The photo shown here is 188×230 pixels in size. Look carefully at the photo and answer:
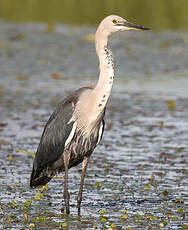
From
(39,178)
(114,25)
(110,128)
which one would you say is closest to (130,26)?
(114,25)

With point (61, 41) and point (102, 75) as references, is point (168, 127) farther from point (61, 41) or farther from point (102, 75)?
point (61, 41)

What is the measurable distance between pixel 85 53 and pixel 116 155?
9.32 m

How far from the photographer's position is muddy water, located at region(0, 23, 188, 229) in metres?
7.18

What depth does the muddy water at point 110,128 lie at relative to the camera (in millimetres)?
7184

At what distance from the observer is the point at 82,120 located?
709cm

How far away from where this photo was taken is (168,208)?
24.2 ft

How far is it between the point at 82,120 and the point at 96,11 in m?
19.0

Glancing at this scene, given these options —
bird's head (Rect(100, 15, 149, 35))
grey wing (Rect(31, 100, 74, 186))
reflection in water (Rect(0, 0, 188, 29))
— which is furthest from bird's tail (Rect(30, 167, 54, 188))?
reflection in water (Rect(0, 0, 188, 29))

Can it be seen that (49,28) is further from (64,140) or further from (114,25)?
(64,140)

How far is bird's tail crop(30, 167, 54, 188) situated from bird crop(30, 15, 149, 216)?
0.06 meters

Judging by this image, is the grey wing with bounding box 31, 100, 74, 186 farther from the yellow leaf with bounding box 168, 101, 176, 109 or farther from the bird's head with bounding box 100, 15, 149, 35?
the yellow leaf with bounding box 168, 101, 176, 109

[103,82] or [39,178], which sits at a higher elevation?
[103,82]

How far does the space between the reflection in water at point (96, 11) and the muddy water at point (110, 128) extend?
2048 millimetres

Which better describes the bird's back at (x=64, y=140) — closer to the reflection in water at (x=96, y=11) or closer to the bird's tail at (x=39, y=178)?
the bird's tail at (x=39, y=178)
